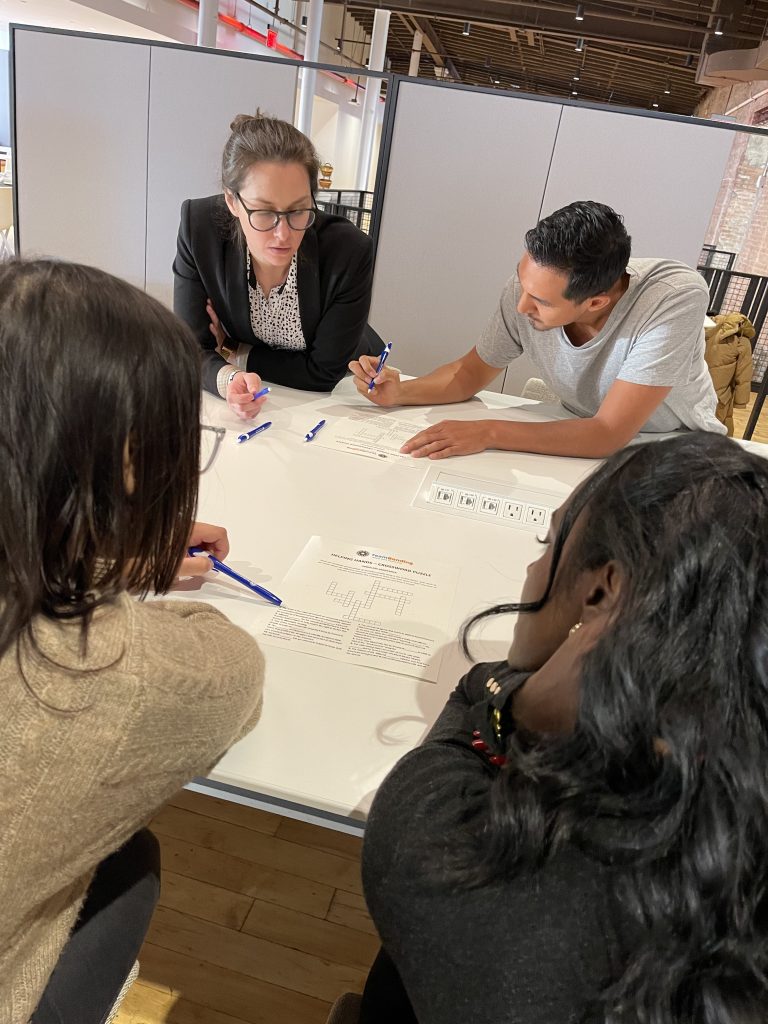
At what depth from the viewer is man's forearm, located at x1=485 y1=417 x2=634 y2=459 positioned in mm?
1670

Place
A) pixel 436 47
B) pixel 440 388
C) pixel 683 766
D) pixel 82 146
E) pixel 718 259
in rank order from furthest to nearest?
1. pixel 436 47
2. pixel 718 259
3. pixel 82 146
4. pixel 440 388
5. pixel 683 766

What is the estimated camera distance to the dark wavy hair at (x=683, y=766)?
0.46 metres

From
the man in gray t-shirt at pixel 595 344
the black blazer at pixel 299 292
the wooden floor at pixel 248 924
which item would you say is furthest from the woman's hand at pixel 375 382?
the wooden floor at pixel 248 924

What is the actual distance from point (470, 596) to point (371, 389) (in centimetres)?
88

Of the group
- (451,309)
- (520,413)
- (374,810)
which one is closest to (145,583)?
(374,810)

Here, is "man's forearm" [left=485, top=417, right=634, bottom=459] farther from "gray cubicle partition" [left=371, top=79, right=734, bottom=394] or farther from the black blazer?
"gray cubicle partition" [left=371, top=79, right=734, bottom=394]

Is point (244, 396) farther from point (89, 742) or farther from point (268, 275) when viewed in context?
point (89, 742)

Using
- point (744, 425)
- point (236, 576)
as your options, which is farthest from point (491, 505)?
point (744, 425)

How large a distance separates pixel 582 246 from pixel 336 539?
2.83 ft

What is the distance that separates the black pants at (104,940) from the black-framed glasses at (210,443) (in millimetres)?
705

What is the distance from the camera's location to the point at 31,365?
56cm

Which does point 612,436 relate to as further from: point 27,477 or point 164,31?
point 164,31

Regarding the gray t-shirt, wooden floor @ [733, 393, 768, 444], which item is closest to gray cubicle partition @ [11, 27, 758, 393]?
the gray t-shirt

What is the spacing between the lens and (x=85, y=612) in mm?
585
